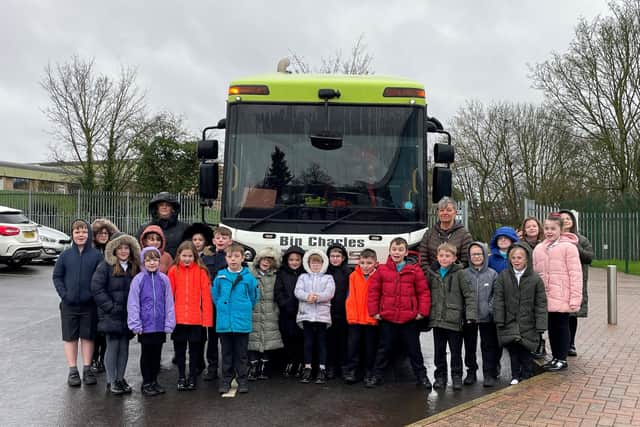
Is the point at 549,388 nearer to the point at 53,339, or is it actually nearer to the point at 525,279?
the point at 525,279

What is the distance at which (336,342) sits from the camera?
694 centimetres

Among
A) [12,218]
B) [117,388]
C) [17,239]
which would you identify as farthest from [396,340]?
[12,218]

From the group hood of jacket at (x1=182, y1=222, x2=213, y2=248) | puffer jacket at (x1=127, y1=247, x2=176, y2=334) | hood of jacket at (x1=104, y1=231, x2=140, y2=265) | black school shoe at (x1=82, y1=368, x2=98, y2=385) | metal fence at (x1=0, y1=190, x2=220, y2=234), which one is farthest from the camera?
metal fence at (x1=0, y1=190, x2=220, y2=234)

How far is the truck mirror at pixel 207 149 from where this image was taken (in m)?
7.53

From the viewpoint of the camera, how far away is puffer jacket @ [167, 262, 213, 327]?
6.15 meters

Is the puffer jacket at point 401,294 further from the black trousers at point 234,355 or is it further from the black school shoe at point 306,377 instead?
the black trousers at point 234,355

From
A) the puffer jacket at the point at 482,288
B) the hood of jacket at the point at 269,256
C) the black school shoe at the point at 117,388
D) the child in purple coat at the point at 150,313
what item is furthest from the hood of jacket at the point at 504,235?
the black school shoe at the point at 117,388

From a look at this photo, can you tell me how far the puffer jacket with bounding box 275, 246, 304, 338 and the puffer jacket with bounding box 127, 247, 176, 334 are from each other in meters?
1.12

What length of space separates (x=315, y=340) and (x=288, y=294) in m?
0.56

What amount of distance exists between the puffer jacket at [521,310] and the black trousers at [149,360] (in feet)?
10.8

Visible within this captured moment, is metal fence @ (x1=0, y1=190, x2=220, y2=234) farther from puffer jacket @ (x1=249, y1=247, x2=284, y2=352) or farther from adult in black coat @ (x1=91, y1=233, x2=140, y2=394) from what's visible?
adult in black coat @ (x1=91, y1=233, x2=140, y2=394)

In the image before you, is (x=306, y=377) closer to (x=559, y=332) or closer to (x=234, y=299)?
(x=234, y=299)

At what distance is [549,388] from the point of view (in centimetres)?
608

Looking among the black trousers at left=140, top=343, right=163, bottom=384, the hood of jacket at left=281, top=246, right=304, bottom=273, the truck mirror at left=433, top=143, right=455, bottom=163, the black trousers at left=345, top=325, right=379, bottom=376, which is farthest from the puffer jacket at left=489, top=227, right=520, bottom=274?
the black trousers at left=140, top=343, right=163, bottom=384
